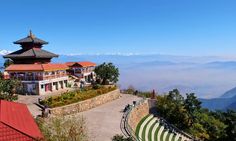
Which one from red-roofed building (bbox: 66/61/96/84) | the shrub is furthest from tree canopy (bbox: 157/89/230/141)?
the shrub

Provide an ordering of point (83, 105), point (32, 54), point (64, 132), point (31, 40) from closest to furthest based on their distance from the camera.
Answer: point (64, 132) < point (83, 105) < point (32, 54) < point (31, 40)

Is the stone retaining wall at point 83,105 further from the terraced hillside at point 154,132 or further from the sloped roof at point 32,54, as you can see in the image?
the sloped roof at point 32,54

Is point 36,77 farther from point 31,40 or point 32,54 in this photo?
point 31,40

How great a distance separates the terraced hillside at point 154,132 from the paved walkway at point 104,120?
3658mm

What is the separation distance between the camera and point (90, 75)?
9012 centimetres

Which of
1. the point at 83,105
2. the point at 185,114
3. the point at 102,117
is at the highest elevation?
the point at 83,105

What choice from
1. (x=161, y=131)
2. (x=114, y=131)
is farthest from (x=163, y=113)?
(x=114, y=131)

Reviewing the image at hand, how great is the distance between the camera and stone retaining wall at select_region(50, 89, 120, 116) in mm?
49284

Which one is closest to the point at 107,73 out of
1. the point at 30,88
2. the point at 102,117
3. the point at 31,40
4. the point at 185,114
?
the point at 30,88

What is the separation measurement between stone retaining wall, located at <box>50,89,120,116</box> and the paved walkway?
3.07 ft

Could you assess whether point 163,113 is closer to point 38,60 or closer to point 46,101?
point 46,101

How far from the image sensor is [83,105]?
5384 centimetres

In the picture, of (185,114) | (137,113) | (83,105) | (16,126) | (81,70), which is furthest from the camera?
(81,70)

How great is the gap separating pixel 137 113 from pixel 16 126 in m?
30.1
